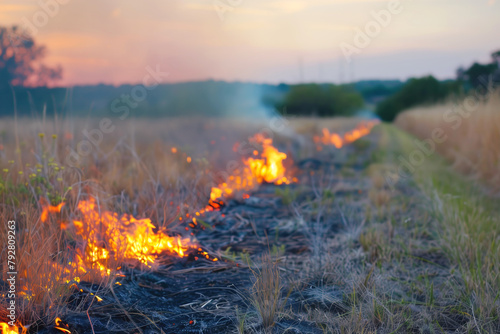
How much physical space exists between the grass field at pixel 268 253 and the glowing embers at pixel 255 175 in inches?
7.1

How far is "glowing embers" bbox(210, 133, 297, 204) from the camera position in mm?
5667

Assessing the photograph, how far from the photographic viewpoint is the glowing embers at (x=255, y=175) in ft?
18.6

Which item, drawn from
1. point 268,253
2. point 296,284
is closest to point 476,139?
point 268,253

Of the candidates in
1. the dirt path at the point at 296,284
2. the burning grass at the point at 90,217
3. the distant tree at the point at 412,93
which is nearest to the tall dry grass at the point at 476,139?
the dirt path at the point at 296,284

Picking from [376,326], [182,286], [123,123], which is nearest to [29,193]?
[182,286]

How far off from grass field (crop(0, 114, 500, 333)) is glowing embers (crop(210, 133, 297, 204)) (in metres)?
0.18

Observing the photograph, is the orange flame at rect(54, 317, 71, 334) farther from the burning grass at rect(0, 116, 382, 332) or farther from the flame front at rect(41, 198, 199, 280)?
the flame front at rect(41, 198, 199, 280)

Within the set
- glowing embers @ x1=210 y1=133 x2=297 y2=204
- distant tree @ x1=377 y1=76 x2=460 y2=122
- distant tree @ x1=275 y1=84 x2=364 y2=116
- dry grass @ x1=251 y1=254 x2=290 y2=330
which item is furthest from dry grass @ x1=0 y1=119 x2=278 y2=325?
distant tree @ x1=377 y1=76 x2=460 y2=122

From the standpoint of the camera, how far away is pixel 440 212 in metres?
4.99

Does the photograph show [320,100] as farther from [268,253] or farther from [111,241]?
[111,241]

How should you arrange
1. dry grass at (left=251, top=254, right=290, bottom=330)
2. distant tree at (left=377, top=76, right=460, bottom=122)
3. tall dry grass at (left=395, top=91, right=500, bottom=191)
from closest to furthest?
dry grass at (left=251, top=254, right=290, bottom=330) → tall dry grass at (left=395, top=91, right=500, bottom=191) → distant tree at (left=377, top=76, right=460, bottom=122)

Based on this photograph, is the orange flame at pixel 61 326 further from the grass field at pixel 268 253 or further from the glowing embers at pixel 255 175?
the glowing embers at pixel 255 175

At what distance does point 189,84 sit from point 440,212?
10180mm

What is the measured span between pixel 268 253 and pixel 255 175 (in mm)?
3557
